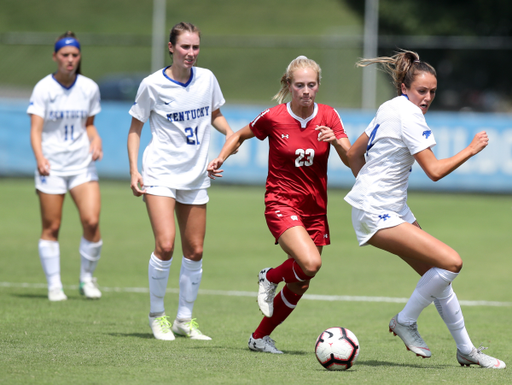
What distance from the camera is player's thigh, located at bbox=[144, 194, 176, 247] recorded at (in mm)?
5641

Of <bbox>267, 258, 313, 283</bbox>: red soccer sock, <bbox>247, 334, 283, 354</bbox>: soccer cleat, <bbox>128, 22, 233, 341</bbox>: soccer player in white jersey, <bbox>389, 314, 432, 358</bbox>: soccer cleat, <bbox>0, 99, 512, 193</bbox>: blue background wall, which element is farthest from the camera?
<bbox>0, 99, 512, 193</bbox>: blue background wall

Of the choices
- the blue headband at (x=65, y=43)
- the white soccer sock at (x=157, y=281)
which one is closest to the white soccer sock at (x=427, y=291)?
the white soccer sock at (x=157, y=281)

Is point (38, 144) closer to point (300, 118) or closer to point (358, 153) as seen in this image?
point (300, 118)

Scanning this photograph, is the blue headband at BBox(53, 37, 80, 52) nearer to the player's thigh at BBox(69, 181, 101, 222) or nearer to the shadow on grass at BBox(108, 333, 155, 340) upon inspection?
the player's thigh at BBox(69, 181, 101, 222)

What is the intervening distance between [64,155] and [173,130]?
2.04 meters

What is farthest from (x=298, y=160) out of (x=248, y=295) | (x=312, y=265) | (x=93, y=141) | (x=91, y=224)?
(x=93, y=141)

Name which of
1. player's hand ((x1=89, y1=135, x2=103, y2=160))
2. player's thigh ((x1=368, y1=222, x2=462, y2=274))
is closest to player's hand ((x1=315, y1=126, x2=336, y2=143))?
player's thigh ((x1=368, y1=222, x2=462, y2=274))

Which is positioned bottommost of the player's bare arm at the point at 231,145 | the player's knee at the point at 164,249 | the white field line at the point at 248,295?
the white field line at the point at 248,295

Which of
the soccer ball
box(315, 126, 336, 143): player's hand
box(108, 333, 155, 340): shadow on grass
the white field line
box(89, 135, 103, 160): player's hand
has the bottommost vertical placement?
the white field line

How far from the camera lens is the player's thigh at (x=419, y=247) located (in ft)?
15.2

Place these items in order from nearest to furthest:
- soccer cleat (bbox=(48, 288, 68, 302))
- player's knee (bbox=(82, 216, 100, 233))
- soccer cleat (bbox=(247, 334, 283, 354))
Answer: soccer cleat (bbox=(247, 334, 283, 354))
soccer cleat (bbox=(48, 288, 68, 302))
player's knee (bbox=(82, 216, 100, 233))

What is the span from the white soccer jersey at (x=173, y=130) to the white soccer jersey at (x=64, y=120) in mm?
1836

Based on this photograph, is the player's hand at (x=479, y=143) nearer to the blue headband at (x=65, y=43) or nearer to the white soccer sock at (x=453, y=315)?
the white soccer sock at (x=453, y=315)

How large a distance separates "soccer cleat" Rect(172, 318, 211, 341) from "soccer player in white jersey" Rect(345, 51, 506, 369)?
165 cm
